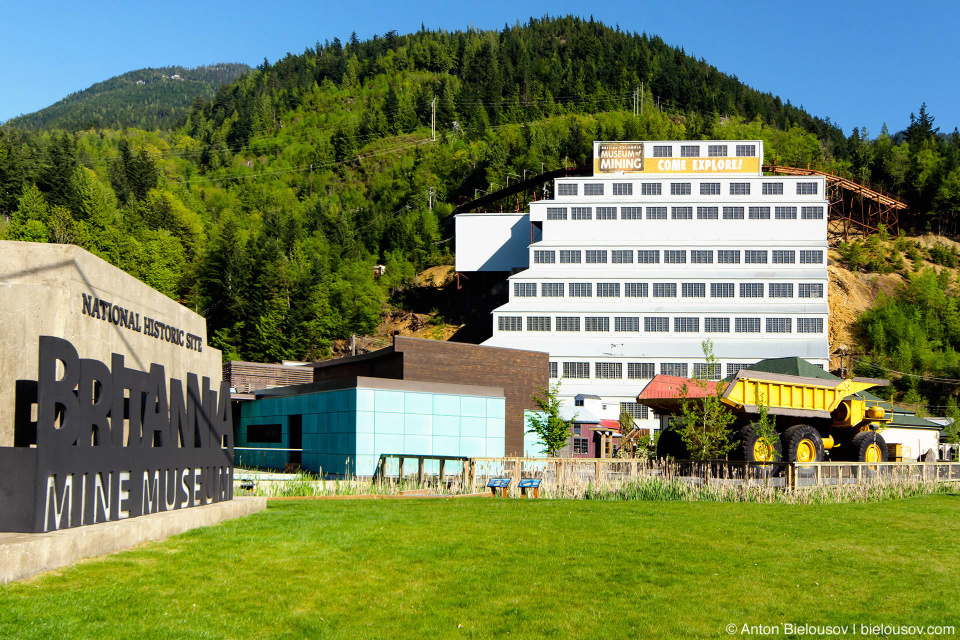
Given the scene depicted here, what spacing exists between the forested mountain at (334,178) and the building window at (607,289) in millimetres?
32413

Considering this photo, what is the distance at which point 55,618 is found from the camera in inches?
344

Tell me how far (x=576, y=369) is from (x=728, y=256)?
20.0m

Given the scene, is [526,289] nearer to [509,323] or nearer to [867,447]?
[509,323]

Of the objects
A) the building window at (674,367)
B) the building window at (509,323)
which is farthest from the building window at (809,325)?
the building window at (509,323)

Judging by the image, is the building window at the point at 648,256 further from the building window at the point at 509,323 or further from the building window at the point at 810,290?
the building window at the point at 509,323

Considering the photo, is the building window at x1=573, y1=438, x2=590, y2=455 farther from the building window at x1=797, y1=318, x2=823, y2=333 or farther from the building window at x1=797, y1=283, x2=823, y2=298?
the building window at x1=797, y1=283, x2=823, y2=298

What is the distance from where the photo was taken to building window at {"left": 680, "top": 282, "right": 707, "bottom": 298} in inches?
3184

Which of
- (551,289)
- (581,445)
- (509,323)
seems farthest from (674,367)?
(581,445)

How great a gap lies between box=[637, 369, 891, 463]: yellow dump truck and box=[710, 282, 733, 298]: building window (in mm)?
46765

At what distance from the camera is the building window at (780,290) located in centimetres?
7969

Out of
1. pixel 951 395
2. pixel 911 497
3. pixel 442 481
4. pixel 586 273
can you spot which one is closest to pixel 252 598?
pixel 442 481

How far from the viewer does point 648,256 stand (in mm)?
84062

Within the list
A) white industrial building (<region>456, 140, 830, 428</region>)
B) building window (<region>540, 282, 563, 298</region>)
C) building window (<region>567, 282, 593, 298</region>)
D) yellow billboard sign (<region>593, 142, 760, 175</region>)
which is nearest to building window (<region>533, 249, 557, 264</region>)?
white industrial building (<region>456, 140, 830, 428</region>)

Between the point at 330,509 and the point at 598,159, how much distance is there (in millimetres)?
74952
